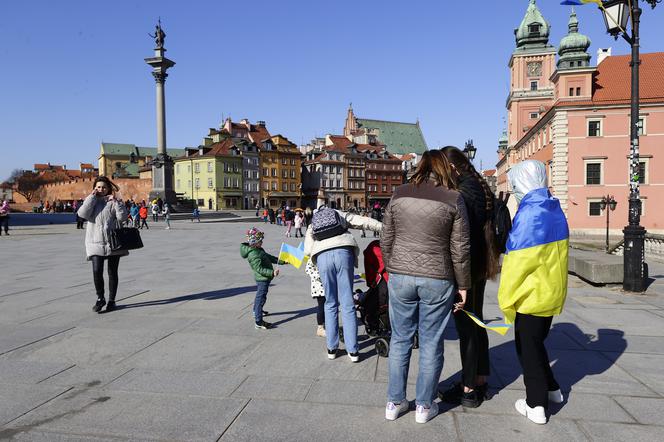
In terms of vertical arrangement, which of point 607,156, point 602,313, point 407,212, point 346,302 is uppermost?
point 607,156

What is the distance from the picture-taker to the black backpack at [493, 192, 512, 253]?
3.53m

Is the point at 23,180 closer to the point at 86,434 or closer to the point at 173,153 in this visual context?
the point at 173,153

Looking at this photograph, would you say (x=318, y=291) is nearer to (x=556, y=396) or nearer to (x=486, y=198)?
(x=486, y=198)

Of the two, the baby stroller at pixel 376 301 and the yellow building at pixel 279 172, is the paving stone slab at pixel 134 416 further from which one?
the yellow building at pixel 279 172

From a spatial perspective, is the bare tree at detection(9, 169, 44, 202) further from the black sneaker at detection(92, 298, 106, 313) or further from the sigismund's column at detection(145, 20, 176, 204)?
the black sneaker at detection(92, 298, 106, 313)

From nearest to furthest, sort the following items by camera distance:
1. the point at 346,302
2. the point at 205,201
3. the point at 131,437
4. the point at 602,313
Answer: the point at 131,437 < the point at 346,302 < the point at 602,313 < the point at 205,201

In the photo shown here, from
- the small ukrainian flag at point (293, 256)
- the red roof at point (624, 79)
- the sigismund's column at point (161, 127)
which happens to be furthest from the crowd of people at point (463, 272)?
the red roof at point (624, 79)

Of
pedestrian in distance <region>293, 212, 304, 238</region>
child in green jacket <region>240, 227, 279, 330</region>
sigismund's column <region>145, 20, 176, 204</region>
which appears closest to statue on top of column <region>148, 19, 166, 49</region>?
sigismund's column <region>145, 20, 176, 204</region>

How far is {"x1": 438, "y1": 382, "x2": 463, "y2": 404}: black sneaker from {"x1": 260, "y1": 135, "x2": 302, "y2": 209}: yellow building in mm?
79374

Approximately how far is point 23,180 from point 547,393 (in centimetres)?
12615

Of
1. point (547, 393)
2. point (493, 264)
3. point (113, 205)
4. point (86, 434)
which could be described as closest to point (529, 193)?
point (493, 264)

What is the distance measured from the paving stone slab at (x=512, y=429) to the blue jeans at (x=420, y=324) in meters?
0.33

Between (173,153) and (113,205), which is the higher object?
(173,153)

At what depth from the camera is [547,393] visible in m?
3.32
